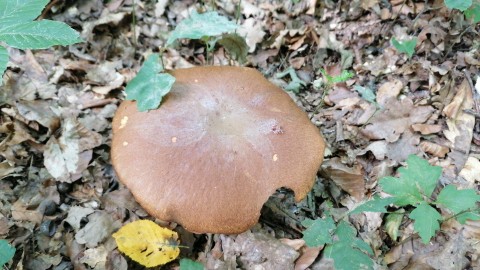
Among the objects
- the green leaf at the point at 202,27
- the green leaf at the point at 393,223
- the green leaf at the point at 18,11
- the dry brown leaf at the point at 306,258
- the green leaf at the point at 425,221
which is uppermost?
the green leaf at the point at 18,11

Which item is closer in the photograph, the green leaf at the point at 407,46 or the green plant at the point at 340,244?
the green plant at the point at 340,244

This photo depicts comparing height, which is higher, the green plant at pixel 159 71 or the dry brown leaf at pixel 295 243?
the green plant at pixel 159 71

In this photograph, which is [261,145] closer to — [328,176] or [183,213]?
[183,213]

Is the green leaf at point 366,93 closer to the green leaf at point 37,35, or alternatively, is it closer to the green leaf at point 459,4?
the green leaf at point 459,4

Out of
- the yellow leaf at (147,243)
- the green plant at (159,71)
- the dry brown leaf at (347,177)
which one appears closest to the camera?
the yellow leaf at (147,243)

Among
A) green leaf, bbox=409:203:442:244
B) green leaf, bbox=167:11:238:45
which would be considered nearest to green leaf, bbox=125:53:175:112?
green leaf, bbox=167:11:238:45

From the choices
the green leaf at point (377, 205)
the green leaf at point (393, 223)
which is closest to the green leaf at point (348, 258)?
the green leaf at point (377, 205)

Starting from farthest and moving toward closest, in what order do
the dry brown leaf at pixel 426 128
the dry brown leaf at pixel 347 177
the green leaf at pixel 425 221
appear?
the dry brown leaf at pixel 426 128 < the dry brown leaf at pixel 347 177 < the green leaf at pixel 425 221
